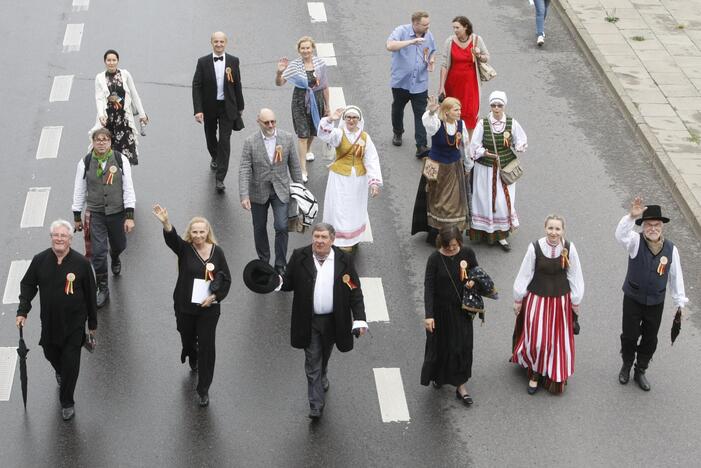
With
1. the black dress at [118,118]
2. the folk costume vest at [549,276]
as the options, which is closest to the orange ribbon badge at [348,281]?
the folk costume vest at [549,276]

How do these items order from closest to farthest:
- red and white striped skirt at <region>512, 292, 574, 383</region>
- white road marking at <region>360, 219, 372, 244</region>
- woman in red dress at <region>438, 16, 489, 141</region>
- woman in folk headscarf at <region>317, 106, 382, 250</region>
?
red and white striped skirt at <region>512, 292, 574, 383</region>
woman in folk headscarf at <region>317, 106, 382, 250</region>
white road marking at <region>360, 219, 372, 244</region>
woman in red dress at <region>438, 16, 489, 141</region>

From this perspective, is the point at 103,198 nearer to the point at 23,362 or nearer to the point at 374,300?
the point at 23,362

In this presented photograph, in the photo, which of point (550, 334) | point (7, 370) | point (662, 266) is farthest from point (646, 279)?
point (7, 370)

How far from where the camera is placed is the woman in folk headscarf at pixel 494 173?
13219 millimetres

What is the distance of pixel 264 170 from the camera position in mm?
12516

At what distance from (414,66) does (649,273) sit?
5.03 meters

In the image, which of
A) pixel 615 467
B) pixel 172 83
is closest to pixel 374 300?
pixel 615 467

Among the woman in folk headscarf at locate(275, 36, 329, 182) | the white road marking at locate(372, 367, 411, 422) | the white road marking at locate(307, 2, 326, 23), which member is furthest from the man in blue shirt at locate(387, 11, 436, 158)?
the white road marking at locate(372, 367, 411, 422)

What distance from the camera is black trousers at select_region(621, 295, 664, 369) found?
36.9 feet

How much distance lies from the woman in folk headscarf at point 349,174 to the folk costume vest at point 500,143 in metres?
1.25

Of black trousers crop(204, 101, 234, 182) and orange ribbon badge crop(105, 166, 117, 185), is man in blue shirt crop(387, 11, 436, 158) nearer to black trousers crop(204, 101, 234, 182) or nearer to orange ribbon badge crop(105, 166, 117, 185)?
black trousers crop(204, 101, 234, 182)

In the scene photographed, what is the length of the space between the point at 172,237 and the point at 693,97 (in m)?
8.98

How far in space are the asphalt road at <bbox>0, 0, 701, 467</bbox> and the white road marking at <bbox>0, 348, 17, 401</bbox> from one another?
0.15 meters

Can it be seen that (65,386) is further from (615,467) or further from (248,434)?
(615,467)
